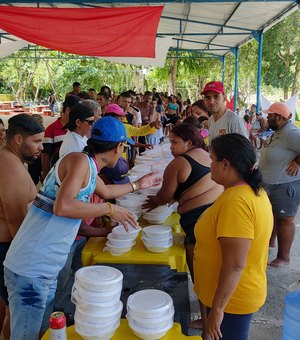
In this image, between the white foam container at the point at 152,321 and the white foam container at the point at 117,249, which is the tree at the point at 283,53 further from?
the white foam container at the point at 152,321

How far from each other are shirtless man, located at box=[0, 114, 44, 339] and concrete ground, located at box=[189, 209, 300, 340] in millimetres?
1683

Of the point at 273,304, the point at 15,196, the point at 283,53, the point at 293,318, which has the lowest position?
the point at 273,304

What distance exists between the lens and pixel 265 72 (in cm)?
2097

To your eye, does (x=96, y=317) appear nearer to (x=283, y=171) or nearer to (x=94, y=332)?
(x=94, y=332)

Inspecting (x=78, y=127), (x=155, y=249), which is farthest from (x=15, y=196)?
(x=78, y=127)

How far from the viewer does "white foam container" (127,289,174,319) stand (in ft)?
5.10

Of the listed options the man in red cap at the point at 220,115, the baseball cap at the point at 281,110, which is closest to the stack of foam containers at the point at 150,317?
the man in red cap at the point at 220,115

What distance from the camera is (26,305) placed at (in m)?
1.84

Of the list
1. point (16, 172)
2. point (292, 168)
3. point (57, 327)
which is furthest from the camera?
point (292, 168)

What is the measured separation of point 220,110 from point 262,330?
89.0 inches

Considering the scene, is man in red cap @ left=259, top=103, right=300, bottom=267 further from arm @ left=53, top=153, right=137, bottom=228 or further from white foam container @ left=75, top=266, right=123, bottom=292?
white foam container @ left=75, top=266, right=123, bottom=292

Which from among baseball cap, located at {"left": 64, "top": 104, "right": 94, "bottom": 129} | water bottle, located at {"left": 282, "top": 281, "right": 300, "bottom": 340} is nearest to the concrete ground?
water bottle, located at {"left": 282, "top": 281, "right": 300, "bottom": 340}

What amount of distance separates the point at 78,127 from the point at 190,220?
123 cm

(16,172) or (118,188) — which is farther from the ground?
(16,172)
